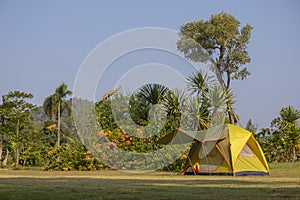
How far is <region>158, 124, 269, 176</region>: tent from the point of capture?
19203mm

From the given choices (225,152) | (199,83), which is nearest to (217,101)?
(199,83)

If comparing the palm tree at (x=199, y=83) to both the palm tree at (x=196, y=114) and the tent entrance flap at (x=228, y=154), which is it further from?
the tent entrance flap at (x=228, y=154)

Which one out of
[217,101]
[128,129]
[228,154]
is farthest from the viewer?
[217,101]

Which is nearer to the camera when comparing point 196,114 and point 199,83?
point 196,114

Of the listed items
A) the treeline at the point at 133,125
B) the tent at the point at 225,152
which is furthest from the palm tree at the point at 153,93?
the tent at the point at 225,152

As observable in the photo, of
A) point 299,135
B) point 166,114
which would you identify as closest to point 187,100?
point 166,114

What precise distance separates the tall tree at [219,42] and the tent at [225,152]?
1762 centimetres

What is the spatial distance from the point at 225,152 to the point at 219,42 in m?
19.6

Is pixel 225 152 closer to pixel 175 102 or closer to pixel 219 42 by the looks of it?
pixel 175 102

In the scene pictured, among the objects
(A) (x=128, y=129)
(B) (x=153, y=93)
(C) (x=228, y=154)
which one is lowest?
(C) (x=228, y=154)

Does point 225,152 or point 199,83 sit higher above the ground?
point 199,83

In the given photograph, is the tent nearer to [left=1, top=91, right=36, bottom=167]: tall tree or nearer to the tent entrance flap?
the tent entrance flap

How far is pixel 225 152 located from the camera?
19422 mm

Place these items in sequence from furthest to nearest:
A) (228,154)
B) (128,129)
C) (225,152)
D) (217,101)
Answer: (217,101) → (128,129) → (225,152) → (228,154)
